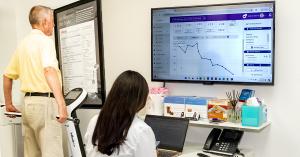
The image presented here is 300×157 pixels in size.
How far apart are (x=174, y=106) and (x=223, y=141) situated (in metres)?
0.44

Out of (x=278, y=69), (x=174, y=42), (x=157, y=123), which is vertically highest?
(x=174, y=42)

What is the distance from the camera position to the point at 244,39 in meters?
2.48

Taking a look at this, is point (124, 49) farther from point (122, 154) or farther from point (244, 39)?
point (122, 154)

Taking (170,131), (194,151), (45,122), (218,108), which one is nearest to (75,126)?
(45,122)

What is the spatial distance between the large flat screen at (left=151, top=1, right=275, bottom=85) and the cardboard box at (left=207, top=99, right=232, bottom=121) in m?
0.15

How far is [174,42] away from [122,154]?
4.08ft

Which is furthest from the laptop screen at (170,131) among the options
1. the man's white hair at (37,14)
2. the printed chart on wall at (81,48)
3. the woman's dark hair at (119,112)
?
the man's white hair at (37,14)

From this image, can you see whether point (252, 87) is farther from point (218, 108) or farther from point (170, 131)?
point (170, 131)

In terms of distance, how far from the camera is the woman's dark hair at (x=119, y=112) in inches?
67.9

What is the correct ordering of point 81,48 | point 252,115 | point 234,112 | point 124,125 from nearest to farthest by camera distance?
1. point 124,125
2. point 252,115
3. point 234,112
4. point 81,48

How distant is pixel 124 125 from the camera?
68.1 inches

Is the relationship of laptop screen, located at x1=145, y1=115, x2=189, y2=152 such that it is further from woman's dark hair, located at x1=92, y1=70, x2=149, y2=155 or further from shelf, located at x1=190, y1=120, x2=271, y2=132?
woman's dark hair, located at x1=92, y1=70, x2=149, y2=155

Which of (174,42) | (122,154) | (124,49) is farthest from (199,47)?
(122,154)

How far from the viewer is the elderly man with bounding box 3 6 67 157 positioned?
9.15 ft
